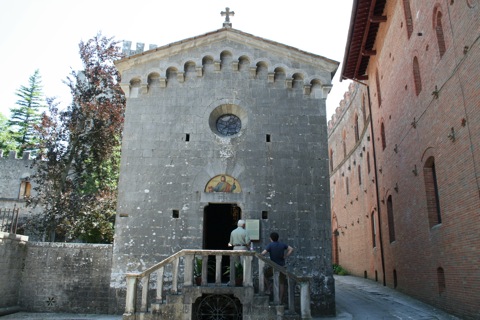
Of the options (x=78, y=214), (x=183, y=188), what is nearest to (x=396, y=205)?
(x=183, y=188)

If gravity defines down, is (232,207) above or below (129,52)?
below

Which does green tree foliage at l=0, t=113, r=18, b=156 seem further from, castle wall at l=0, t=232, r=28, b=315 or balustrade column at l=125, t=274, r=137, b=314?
balustrade column at l=125, t=274, r=137, b=314

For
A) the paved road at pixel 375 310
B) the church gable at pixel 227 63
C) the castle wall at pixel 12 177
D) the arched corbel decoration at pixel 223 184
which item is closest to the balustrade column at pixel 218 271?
the arched corbel decoration at pixel 223 184

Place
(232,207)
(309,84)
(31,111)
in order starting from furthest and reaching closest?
(31,111), (232,207), (309,84)

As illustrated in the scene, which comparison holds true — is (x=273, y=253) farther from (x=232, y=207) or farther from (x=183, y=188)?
(x=232, y=207)

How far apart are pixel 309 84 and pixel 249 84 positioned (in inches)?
78.9


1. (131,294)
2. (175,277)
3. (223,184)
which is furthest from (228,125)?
(131,294)

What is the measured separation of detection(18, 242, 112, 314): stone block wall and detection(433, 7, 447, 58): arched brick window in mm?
11462

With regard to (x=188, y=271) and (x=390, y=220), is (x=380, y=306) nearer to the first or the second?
(x=390, y=220)

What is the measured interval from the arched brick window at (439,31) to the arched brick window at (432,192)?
325 cm

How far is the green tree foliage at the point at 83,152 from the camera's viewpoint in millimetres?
18516

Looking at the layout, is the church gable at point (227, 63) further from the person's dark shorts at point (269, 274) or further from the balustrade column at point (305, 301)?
the balustrade column at point (305, 301)

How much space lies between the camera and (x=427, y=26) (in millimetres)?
12680

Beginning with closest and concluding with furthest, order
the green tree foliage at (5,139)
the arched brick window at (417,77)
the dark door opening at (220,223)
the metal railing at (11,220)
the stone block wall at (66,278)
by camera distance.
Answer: the stone block wall at (66,278) → the metal railing at (11,220) → the arched brick window at (417,77) → the dark door opening at (220,223) → the green tree foliage at (5,139)
